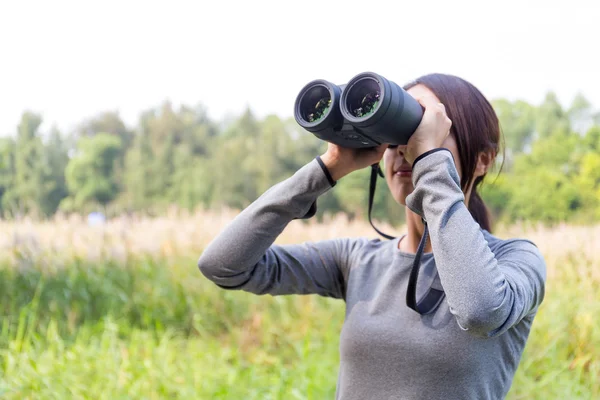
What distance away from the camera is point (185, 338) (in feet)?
10.7

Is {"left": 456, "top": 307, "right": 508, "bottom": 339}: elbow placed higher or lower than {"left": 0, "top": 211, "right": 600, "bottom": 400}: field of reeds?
higher

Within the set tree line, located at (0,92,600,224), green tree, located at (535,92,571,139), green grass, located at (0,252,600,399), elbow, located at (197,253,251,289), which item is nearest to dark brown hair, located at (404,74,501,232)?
elbow, located at (197,253,251,289)

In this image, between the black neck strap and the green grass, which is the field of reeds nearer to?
the green grass

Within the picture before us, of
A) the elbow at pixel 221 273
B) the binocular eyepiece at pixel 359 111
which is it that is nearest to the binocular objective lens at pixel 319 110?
the binocular eyepiece at pixel 359 111

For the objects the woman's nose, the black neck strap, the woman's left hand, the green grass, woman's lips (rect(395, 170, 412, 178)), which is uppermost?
the woman's left hand

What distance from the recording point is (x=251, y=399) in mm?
2234

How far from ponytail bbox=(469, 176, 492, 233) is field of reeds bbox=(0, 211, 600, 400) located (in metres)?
1.19

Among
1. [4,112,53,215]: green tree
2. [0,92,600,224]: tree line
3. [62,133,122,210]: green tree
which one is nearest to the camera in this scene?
[0,92,600,224]: tree line

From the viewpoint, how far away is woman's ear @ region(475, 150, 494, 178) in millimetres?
1082

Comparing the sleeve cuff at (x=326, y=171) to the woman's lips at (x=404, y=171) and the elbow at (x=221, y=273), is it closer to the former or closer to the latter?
the woman's lips at (x=404, y=171)

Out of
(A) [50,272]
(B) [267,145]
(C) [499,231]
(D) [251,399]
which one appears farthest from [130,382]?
(B) [267,145]

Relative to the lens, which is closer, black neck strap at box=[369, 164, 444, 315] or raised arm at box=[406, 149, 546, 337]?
raised arm at box=[406, 149, 546, 337]

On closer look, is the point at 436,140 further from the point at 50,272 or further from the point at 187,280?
the point at 50,272

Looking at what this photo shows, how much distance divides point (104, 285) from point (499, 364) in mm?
3000
